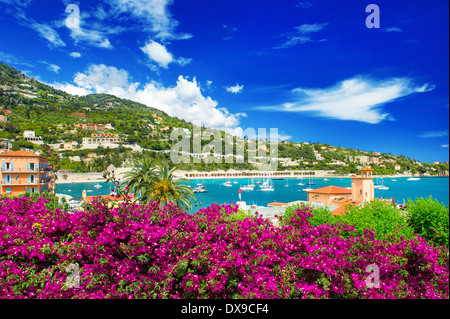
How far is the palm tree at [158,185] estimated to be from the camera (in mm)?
14930

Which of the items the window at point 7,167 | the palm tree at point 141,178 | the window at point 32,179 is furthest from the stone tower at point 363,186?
the window at point 7,167

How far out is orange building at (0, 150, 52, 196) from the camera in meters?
29.7

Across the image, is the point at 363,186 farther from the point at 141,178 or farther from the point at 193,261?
the point at 193,261

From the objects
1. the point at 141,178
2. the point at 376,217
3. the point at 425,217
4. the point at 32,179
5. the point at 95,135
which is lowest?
the point at 376,217

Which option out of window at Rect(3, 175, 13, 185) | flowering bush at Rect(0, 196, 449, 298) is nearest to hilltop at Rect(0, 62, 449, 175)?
window at Rect(3, 175, 13, 185)

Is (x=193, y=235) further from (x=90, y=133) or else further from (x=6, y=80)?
(x=6, y=80)

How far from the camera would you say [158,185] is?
15227 millimetres

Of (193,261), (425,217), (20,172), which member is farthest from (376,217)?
(20,172)

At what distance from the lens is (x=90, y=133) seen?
5133 inches

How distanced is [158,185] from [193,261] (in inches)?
500
